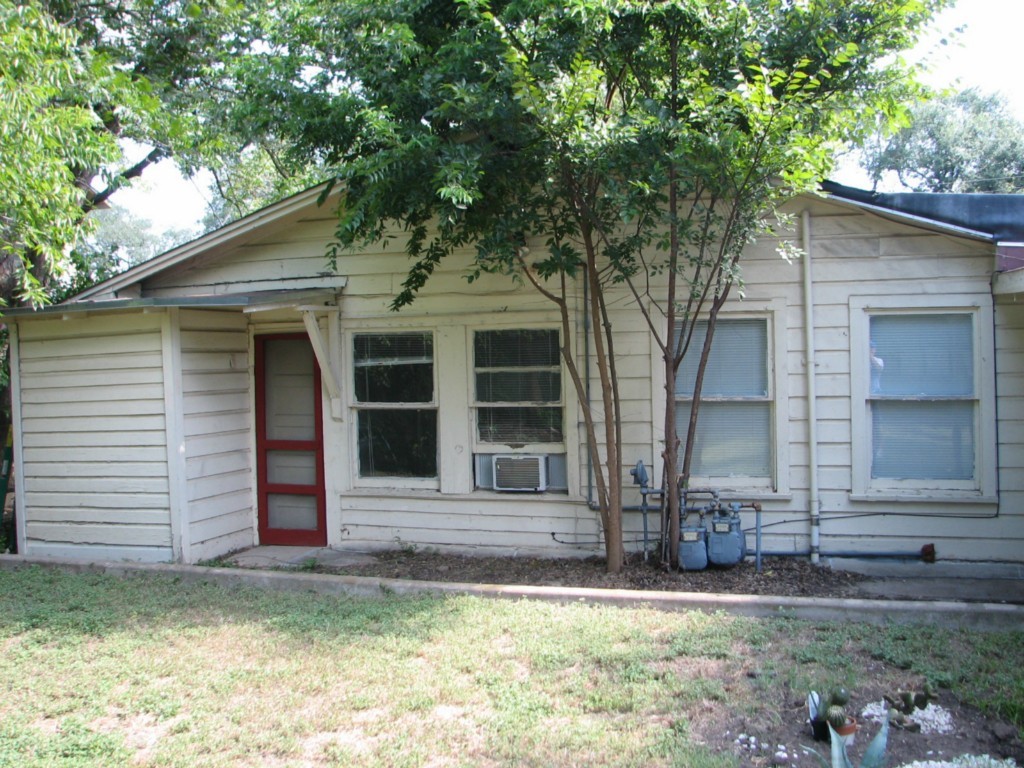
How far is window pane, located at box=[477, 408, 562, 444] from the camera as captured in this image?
7.22 meters

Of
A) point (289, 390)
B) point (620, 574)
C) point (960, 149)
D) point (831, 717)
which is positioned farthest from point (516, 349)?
point (960, 149)

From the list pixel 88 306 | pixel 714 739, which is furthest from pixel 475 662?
pixel 88 306

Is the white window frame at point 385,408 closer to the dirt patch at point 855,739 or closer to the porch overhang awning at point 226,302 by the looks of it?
the porch overhang awning at point 226,302

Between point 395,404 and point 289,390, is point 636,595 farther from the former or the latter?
point 289,390

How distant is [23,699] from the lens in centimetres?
429

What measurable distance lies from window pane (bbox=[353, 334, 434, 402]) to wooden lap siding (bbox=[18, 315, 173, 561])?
174 centimetres

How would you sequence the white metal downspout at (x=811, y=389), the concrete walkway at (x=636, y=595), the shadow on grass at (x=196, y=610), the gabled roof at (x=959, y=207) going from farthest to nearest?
1. the white metal downspout at (x=811, y=389)
2. the gabled roof at (x=959, y=207)
3. the shadow on grass at (x=196, y=610)
4. the concrete walkway at (x=636, y=595)

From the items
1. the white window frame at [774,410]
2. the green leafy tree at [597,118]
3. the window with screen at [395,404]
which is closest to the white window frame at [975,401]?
the white window frame at [774,410]

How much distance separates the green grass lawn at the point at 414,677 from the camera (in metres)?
3.66

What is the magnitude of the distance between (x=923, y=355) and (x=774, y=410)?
120 centimetres

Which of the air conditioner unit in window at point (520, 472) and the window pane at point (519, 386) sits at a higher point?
the window pane at point (519, 386)

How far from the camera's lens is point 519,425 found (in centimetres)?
731

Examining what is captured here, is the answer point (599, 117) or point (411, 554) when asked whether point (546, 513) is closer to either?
point (411, 554)

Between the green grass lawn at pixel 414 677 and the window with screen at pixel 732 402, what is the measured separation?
1920 mm
